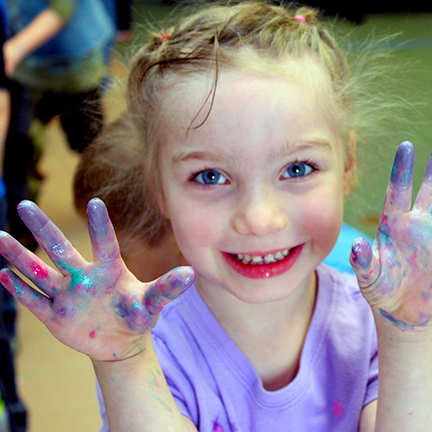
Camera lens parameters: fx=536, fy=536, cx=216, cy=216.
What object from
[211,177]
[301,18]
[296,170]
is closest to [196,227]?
[211,177]

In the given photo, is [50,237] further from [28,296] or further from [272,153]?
[272,153]

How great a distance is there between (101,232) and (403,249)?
0.41m

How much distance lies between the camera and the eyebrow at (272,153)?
2.81ft

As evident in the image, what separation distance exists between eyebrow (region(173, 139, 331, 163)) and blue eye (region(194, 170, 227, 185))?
3cm

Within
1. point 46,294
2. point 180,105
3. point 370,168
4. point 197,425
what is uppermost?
point 180,105

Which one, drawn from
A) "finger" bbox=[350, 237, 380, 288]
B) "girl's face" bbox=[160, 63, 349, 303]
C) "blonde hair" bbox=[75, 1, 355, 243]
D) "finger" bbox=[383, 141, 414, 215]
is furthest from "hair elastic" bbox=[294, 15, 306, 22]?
"finger" bbox=[350, 237, 380, 288]

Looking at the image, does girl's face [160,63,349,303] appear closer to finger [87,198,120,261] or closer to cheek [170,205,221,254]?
cheek [170,205,221,254]

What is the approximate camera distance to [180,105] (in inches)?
36.1

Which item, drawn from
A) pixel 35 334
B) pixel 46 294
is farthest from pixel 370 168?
pixel 35 334

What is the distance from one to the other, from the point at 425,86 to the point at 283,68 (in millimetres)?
904

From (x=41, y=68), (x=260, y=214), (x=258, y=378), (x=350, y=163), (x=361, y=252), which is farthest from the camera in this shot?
(x=41, y=68)

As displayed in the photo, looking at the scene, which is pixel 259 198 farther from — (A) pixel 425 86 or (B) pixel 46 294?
(A) pixel 425 86

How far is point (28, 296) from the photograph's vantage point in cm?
73

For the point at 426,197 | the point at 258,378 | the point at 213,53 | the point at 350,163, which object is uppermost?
the point at 213,53
